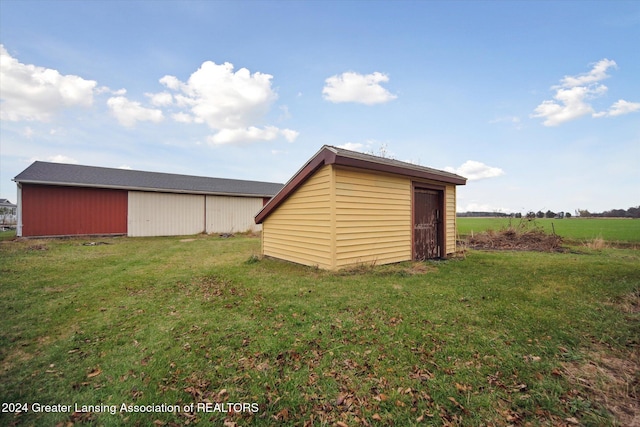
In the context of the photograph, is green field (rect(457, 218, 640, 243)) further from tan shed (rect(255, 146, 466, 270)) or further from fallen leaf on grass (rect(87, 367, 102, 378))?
fallen leaf on grass (rect(87, 367, 102, 378))

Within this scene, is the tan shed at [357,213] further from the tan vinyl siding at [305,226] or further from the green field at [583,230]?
the green field at [583,230]

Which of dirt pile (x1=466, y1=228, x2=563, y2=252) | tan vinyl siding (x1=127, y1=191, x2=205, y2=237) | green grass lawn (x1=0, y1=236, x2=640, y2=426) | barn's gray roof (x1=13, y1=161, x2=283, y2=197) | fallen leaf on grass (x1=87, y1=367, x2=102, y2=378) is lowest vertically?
fallen leaf on grass (x1=87, y1=367, x2=102, y2=378)

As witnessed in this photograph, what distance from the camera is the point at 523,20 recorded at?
27.9 ft

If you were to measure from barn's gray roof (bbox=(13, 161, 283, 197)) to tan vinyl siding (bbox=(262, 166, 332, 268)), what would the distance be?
12267 millimetres

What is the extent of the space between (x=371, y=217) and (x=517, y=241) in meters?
10.7

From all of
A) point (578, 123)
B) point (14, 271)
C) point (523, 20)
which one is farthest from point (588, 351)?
point (578, 123)

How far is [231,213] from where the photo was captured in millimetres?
20094

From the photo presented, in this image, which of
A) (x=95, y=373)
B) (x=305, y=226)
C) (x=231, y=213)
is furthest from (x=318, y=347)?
(x=231, y=213)

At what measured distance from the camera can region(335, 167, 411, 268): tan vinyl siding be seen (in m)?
6.48

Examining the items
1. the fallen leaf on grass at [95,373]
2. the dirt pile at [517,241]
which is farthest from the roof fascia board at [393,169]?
the dirt pile at [517,241]

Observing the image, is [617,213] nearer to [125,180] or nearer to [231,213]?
[231,213]

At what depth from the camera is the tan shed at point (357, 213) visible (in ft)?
21.1

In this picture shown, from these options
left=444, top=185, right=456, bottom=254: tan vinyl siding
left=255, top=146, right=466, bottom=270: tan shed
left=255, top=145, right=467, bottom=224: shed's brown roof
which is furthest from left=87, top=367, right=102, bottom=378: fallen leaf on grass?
left=444, top=185, right=456, bottom=254: tan vinyl siding

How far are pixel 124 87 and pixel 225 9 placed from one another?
638 cm
